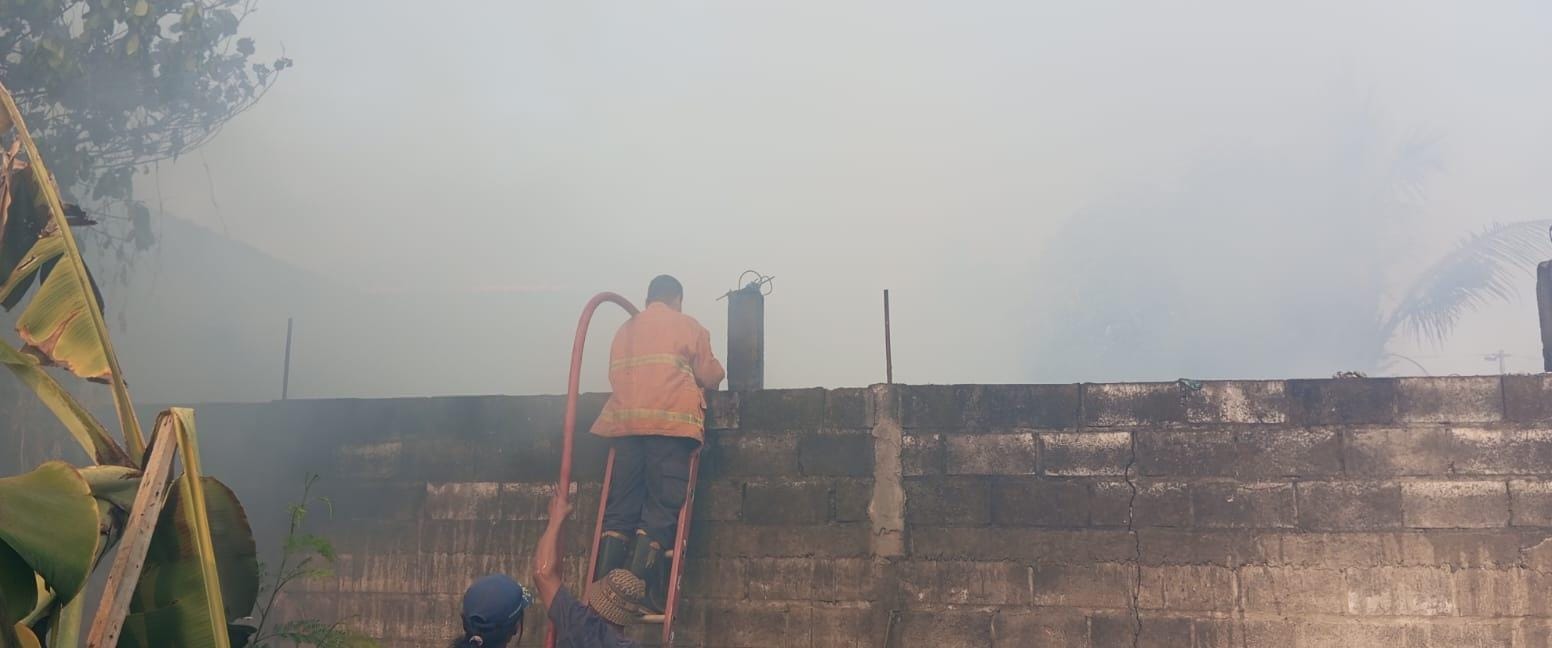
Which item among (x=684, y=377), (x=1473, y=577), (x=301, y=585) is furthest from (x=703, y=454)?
(x=1473, y=577)

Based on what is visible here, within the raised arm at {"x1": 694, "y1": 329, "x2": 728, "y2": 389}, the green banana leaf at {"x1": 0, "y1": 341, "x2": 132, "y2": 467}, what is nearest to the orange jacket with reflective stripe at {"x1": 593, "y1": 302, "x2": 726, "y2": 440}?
the raised arm at {"x1": 694, "y1": 329, "x2": 728, "y2": 389}

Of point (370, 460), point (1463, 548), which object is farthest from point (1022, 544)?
point (370, 460)

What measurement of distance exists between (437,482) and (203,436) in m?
1.60

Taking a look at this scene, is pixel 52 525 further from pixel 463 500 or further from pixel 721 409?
pixel 463 500

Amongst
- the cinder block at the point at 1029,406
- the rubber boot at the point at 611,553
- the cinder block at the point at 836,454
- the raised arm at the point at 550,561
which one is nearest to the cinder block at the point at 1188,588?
the cinder block at the point at 1029,406

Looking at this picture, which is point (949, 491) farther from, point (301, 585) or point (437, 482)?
point (301, 585)

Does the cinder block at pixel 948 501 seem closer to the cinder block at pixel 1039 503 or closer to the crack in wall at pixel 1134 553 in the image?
the cinder block at pixel 1039 503

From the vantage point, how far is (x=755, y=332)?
18.3 feet

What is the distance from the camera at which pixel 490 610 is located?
8.24 feet

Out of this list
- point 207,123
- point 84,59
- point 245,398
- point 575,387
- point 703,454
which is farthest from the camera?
point 245,398

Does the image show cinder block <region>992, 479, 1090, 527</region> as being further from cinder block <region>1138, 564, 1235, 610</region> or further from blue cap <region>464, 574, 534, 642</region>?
blue cap <region>464, 574, 534, 642</region>

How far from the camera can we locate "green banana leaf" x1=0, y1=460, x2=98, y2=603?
1707mm

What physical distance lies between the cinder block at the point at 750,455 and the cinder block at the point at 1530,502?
3.14 m

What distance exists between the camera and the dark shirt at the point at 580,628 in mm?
3047
